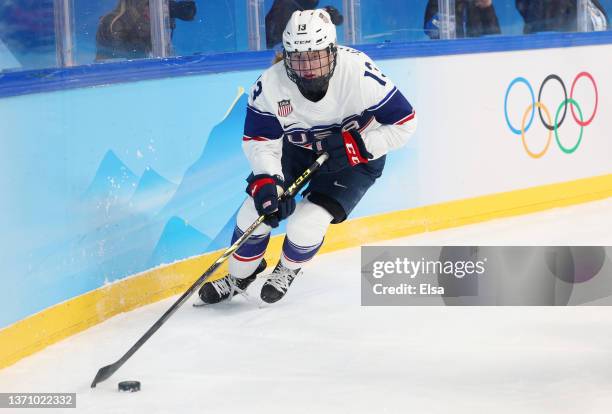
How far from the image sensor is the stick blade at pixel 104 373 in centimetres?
343

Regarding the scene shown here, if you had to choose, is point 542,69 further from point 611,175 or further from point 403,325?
point 403,325

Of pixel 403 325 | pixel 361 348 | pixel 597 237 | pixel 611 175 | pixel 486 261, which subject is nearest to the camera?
pixel 361 348

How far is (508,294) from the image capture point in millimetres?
4625

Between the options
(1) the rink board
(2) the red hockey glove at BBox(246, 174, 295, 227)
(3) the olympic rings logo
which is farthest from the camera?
(3) the olympic rings logo

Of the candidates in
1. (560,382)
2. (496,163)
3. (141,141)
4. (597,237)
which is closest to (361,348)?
(560,382)

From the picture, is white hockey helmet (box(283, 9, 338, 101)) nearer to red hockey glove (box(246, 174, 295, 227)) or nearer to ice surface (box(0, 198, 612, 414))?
red hockey glove (box(246, 174, 295, 227))

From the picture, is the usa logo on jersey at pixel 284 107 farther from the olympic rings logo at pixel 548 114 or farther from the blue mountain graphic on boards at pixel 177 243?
the olympic rings logo at pixel 548 114

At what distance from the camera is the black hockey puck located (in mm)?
3359

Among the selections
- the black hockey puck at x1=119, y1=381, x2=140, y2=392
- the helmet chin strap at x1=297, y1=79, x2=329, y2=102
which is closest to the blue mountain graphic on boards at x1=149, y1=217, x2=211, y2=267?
the helmet chin strap at x1=297, y1=79, x2=329, y2=102

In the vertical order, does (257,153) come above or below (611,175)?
above

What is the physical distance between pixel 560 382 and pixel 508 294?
130 centimetres

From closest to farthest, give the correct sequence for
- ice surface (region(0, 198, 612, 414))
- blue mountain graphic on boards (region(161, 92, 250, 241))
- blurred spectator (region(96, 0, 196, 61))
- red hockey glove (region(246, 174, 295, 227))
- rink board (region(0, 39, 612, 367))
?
ice surface (region(0, 198, 612, 414)), rink board (region(0, 39, 612, 367)), red hockey glove (region(246, 174, 295, 227)), blurred spectator (region(96, 0, 196, 61)), blue mountain graphic on boards (region(161, 92, 250, 241))

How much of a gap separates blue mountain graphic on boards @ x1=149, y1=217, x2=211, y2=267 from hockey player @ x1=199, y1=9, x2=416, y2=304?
37 centimetres

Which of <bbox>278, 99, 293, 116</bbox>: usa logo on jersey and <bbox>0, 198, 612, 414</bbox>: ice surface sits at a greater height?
<bbox>278, 99, 293, 116</bbox>: usa logo on jersey
